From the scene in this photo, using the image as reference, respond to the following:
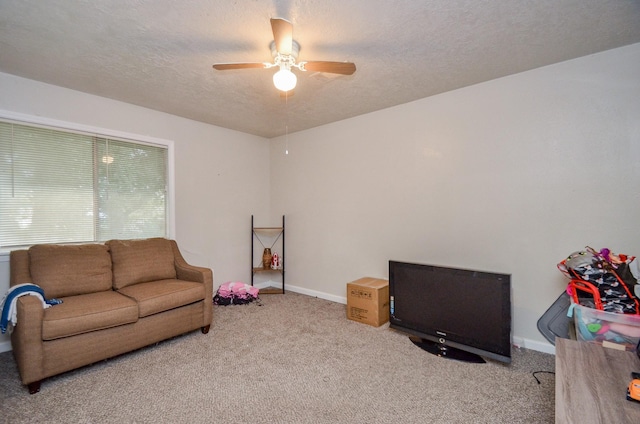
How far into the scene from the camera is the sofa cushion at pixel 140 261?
2.96 meters

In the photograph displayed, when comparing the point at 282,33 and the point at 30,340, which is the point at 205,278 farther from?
the point at 282,33

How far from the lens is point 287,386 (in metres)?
2.08

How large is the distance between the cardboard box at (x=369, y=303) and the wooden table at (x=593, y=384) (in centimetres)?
166

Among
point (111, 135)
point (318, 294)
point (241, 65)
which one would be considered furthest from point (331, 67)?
point (318, 294)

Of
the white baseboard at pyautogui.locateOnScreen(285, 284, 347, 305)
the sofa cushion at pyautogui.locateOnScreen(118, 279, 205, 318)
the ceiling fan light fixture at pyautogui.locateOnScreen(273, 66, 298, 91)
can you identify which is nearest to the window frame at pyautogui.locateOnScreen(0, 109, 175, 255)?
the sofa cushion at pyautogui.locateOnScreen(118, 279, 205, 318)

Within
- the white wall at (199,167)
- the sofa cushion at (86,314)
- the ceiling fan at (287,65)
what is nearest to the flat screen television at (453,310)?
the ceiling fan at (287,65)

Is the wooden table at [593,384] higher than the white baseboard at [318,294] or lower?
higher

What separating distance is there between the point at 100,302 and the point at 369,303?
2.46 meters

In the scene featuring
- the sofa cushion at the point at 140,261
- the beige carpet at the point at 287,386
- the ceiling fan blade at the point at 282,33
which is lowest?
the beige carpet at the point at 287,386

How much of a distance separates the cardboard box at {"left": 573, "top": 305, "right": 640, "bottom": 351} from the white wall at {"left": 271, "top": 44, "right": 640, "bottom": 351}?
0.66 metres

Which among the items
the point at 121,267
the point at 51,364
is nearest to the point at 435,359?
the point at 51,364

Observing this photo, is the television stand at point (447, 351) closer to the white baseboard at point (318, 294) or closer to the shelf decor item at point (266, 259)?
the white baseboard at point (318, 294)

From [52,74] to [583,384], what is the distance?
426cm

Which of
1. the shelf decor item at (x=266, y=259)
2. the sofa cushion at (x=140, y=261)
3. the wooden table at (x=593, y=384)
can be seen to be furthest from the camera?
the shelf decor item at (x=266, y=259)
